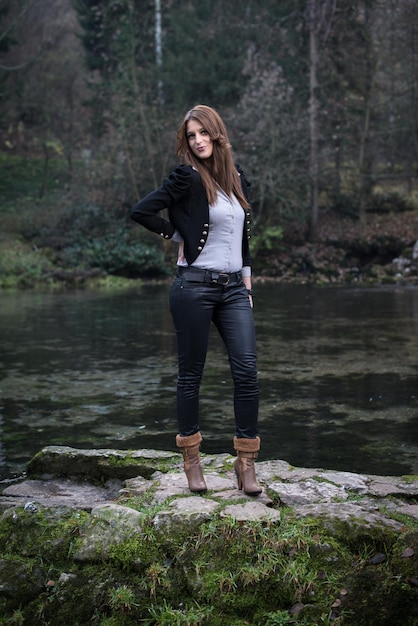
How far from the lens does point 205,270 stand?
4.30 m

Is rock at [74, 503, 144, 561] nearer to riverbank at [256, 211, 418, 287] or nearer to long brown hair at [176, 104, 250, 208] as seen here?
long brown hair at [176, 104, 250, 208]

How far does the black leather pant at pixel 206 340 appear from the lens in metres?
4.29

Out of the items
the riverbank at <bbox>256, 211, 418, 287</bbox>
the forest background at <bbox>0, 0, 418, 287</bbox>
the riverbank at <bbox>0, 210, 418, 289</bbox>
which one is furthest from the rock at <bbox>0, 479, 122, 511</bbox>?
the forest background at <bbox>0, 0, 418, 287</bbox>

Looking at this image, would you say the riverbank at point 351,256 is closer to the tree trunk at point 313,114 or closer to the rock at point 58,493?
the tree trunk at point 313,114

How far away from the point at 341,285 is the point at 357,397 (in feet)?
49.3

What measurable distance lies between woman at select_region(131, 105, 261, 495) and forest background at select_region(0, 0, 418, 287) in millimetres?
19945

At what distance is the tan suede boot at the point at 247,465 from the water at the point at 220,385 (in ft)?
5.62

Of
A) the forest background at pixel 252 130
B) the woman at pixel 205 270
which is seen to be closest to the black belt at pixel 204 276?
the woman at pixel 205 270

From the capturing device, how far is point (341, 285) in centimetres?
2317

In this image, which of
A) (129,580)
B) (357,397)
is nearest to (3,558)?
(129,580)

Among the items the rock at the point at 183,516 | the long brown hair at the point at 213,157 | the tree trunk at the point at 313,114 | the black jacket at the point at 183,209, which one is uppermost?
the tree trunk at the point at 313,114

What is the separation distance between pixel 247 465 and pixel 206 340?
0.70 meters

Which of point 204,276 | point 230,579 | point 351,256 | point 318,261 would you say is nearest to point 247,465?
point 230,579

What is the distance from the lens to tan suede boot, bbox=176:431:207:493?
4.36 m
